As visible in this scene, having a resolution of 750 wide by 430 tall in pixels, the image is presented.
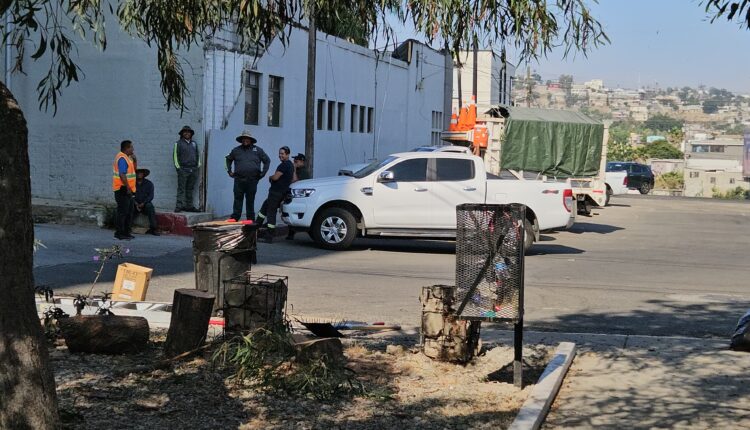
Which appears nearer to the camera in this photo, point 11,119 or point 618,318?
point 11,119

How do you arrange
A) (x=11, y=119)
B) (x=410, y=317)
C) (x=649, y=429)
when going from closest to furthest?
(x=11, y=119) < (x=649, y=429) < (x=410, y=317)

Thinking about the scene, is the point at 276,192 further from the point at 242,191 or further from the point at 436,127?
the point at 436,127

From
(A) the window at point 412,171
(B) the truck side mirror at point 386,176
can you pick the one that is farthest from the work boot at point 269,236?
(A) the window at point 412,171

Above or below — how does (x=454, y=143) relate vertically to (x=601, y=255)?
above

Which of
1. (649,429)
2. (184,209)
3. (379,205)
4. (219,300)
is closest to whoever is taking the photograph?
(649,429)

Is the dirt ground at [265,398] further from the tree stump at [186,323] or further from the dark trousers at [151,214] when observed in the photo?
the dark trousers at [151,214]

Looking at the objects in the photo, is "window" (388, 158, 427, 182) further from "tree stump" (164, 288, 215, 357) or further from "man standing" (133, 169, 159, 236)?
"tree stump" (164, 288, 215, 357)

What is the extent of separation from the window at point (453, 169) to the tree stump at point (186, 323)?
1111 centimetres

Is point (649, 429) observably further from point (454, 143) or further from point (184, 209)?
point (454, 143)

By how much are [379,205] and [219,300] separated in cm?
878

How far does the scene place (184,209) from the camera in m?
20.4

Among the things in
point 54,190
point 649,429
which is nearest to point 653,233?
point 54,190

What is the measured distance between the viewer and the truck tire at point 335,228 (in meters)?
18.0

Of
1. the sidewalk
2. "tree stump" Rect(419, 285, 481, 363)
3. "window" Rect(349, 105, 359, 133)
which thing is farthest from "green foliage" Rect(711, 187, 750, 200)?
"tree stump" Rect(419, 285, 481, 363)
